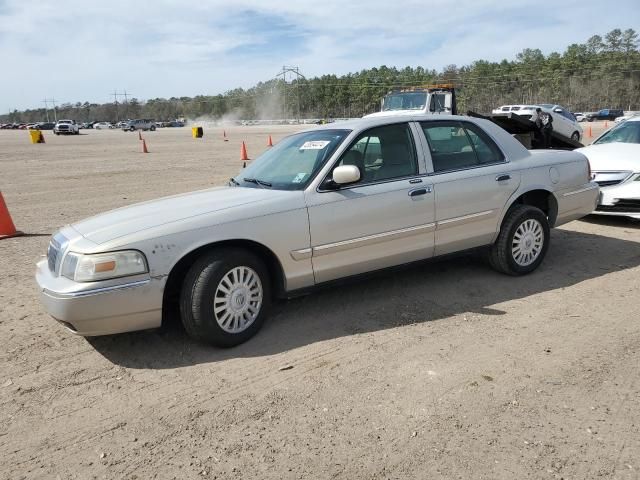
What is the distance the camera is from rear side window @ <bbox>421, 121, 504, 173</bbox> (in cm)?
481

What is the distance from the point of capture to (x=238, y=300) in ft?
12.7

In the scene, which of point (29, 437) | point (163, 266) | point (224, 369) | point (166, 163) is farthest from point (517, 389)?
point (166, 163)

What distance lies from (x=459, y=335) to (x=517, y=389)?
818 millimetres

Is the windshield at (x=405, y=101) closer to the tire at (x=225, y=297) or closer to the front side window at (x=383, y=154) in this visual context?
the front side window at (x=383, y=154)

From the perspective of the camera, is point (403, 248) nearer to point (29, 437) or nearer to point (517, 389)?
point (517, 389)

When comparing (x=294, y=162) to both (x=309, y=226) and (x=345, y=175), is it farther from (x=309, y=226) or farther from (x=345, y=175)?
(x=309, y=226)

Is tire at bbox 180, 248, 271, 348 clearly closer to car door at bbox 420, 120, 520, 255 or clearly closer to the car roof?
the car roof

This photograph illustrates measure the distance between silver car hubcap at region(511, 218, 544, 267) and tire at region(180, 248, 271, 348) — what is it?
2599mm

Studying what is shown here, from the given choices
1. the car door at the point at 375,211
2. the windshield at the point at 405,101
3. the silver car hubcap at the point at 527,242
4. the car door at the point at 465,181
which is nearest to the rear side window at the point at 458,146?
the car door at the point at 465,181

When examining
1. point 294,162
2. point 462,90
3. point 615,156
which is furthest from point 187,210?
point 462,90

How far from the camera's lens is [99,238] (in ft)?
11.9

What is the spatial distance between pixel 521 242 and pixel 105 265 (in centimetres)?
380

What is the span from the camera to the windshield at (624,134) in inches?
329

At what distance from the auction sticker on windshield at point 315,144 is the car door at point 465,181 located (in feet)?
3.07
